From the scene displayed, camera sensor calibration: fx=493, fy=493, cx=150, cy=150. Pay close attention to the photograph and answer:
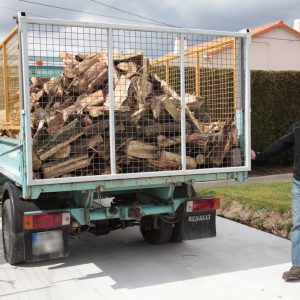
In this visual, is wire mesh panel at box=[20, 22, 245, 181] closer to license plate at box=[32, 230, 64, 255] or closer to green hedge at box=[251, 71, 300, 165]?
license plate at box=[32, 230, 64, 255]

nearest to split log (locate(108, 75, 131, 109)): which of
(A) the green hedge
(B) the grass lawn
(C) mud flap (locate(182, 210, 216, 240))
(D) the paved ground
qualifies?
(C) mud flap (locate(182, 210, 216, 240))

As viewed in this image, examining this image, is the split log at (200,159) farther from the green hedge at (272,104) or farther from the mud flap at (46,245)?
the green hedge at (272,104)

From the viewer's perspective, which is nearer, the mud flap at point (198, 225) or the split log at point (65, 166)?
the split log at point (65, 166)

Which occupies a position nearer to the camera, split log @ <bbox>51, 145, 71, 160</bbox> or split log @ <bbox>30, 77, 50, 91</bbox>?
split log @ <bbox>51, 145, 71, 160</bbox>

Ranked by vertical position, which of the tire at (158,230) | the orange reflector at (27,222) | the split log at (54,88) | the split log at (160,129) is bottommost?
the tire at (158,230)

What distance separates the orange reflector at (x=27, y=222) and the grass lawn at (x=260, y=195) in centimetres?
391

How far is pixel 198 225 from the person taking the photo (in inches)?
222

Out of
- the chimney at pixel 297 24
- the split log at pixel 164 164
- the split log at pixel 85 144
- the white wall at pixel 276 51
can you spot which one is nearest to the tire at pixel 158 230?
the split log at pixel 164 164

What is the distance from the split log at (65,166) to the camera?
15.3 feet

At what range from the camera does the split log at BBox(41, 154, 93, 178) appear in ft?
15.3

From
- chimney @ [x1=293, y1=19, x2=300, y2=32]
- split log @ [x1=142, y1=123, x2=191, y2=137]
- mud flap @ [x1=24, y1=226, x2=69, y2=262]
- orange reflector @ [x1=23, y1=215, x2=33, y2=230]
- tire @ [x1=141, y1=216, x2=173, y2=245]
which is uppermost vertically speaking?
chimney @ [x1=293, y1=19, x2=300, y2=32]

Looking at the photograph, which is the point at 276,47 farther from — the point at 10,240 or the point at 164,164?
the point at 10,240

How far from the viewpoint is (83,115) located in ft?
16.0

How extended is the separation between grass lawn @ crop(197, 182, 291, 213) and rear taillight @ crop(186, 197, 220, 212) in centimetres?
199
